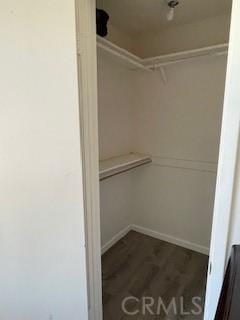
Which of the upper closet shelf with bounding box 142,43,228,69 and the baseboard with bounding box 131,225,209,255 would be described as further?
the baseboard with bounding box 131,225,209,255

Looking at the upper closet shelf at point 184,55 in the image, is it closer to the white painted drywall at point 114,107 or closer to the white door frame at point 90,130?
the white painted drywall at point 114,107

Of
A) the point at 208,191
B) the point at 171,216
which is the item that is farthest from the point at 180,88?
the point at 171,216

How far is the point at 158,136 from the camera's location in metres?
2.46

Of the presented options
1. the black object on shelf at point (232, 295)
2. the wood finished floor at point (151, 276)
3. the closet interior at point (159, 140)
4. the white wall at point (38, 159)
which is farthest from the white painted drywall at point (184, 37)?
the wood finished floor at point (151, 276)

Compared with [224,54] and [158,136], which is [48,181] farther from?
[224,54]

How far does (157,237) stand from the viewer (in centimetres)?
264

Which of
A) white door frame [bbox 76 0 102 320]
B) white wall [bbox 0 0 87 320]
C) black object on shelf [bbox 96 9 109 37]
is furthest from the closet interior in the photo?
white wall [bbox 0 0 87 320]

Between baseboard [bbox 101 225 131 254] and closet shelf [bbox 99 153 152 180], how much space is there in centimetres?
93

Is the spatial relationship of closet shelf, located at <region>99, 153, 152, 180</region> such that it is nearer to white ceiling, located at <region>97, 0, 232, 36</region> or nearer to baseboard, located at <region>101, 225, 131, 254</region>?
baseboard, located at <region>101, 225, 131, 254</region>

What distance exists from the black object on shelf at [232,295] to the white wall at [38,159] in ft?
2.24

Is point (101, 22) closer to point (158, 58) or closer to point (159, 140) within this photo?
point (158, 58)

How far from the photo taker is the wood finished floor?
1695mm

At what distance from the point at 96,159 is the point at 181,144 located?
1.38 meters

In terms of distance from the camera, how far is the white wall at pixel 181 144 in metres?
2.12
